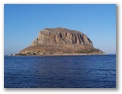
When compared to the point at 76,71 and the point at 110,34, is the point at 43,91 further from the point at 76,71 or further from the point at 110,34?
the point at 110,34

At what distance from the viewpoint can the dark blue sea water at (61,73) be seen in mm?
8773

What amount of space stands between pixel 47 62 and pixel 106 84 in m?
0.98

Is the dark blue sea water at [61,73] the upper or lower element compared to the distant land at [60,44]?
lower

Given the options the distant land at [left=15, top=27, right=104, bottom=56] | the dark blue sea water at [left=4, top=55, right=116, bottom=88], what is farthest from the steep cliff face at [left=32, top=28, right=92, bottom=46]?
the dark blue sea water at [left=4, top=55, right=116, bottom=88]

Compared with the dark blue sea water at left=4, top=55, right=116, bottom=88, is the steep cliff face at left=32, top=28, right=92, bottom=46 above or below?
above

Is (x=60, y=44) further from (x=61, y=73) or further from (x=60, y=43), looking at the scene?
(x=61, y=73)

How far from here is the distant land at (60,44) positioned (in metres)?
8.85

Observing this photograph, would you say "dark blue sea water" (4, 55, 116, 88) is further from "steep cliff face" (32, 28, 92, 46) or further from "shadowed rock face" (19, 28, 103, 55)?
"steep cliff face" (32, 28, 92, 46)

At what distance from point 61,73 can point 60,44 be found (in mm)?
450

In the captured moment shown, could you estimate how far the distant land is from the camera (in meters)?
8.85

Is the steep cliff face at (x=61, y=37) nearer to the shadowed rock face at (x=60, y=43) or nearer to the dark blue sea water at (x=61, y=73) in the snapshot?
the shadowed rock face at (x=60, y=43)

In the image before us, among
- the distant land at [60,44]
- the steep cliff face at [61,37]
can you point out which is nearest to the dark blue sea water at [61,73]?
the distant land at [60,44]

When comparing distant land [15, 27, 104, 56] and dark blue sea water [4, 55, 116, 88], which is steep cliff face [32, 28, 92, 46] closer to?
distant land [15, 27, 104, 56]

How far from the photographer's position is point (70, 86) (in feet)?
28.8
